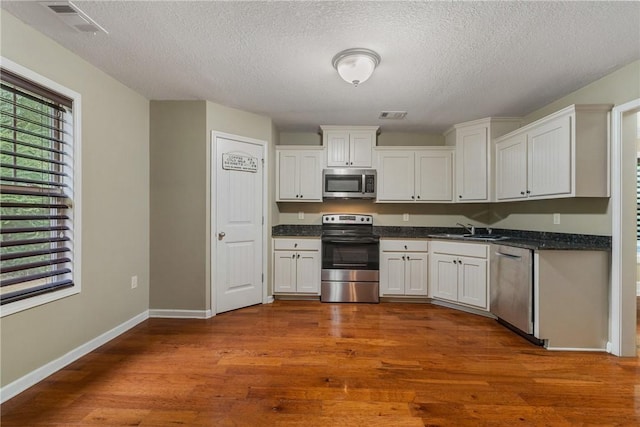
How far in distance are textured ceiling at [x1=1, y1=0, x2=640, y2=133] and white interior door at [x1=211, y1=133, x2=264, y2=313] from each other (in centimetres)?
62

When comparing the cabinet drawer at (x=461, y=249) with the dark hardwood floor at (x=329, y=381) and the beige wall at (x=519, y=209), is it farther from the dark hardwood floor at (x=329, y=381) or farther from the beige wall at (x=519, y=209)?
the dark hardwood floor at (x=329, y=381)

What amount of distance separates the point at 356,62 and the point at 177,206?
7.55 feet

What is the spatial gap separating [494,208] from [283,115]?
10.1 ft

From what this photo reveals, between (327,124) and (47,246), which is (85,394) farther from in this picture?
(327,124)

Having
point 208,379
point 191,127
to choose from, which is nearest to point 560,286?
point 208,379

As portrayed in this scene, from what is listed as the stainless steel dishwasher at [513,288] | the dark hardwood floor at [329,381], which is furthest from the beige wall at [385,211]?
the dark hardwood floor at [329,381]

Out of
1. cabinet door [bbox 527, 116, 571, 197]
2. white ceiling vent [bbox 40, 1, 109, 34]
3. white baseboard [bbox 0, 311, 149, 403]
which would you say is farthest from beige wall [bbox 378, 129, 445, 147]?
white baseboard [bbox 0, 311, 149, 403]

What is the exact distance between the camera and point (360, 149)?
3906 millimetres

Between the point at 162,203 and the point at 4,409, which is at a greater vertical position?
the point at 162,203

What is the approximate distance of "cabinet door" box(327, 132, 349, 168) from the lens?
12.8 ft

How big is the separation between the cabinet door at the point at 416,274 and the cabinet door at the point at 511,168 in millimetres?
1165

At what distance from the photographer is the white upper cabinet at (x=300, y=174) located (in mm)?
3908

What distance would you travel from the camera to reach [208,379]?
1.94 metres

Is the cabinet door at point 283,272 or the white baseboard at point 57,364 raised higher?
the cabinet door at point 283,272
